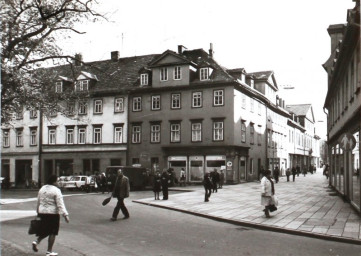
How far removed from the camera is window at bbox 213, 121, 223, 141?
40375mm

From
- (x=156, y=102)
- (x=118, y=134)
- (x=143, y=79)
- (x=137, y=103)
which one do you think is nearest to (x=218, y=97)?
(x=156, y=102)

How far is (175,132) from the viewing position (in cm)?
4253

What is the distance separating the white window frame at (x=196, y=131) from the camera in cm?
4122

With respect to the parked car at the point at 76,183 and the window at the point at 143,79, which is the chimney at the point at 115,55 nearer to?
the window at the point at 143,79

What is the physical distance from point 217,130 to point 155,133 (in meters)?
6.64

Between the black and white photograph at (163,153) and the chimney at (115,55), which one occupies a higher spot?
the chimney at (115,55)

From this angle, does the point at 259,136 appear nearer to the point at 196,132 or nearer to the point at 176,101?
the point at 196,132

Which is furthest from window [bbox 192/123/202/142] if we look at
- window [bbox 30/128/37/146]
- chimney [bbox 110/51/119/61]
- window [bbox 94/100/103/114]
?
window [bbox 30/128/37/146]

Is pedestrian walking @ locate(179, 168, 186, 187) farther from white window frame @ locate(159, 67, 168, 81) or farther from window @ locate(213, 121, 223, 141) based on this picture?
white window frame @ locate(159, 67, 168, 81)

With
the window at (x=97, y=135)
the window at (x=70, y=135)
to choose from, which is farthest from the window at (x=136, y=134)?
the window at (x=70, y=135)

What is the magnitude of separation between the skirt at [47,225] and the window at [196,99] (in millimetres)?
32721

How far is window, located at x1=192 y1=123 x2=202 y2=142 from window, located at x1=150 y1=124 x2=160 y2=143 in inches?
153

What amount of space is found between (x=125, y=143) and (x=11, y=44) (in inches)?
1107

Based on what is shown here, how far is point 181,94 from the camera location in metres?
42.3
